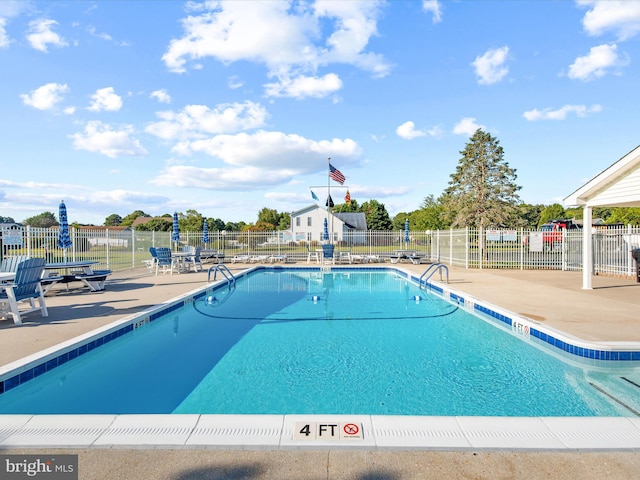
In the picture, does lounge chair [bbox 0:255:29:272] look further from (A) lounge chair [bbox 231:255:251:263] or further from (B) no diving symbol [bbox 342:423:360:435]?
(A) lounge chair [bbox 231:255:251:263]

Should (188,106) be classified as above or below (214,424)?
above

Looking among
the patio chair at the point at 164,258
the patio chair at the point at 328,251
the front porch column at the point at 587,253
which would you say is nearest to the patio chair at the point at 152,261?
the patio chair at the point at 164,258

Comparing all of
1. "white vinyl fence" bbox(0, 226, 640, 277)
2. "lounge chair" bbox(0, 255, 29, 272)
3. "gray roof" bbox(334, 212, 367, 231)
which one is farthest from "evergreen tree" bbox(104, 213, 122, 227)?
"lounge chair" bbox(0, 255, 29, 272)

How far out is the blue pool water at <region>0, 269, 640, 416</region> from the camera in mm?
3793

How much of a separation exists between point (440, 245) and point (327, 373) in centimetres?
1653

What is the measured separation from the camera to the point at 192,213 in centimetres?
6106

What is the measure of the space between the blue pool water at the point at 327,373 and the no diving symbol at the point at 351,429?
34.0 inches

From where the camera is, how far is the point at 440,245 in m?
20.0

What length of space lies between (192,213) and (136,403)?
60.5 meters


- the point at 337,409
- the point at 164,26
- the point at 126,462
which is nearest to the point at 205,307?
the point at 337,409

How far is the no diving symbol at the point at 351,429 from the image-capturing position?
8.97 feet

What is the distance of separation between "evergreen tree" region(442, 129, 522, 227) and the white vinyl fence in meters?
12.2

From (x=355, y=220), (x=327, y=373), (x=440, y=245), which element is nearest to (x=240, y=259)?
(x=440, y=245)

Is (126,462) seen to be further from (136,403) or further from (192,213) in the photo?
(192,213)
